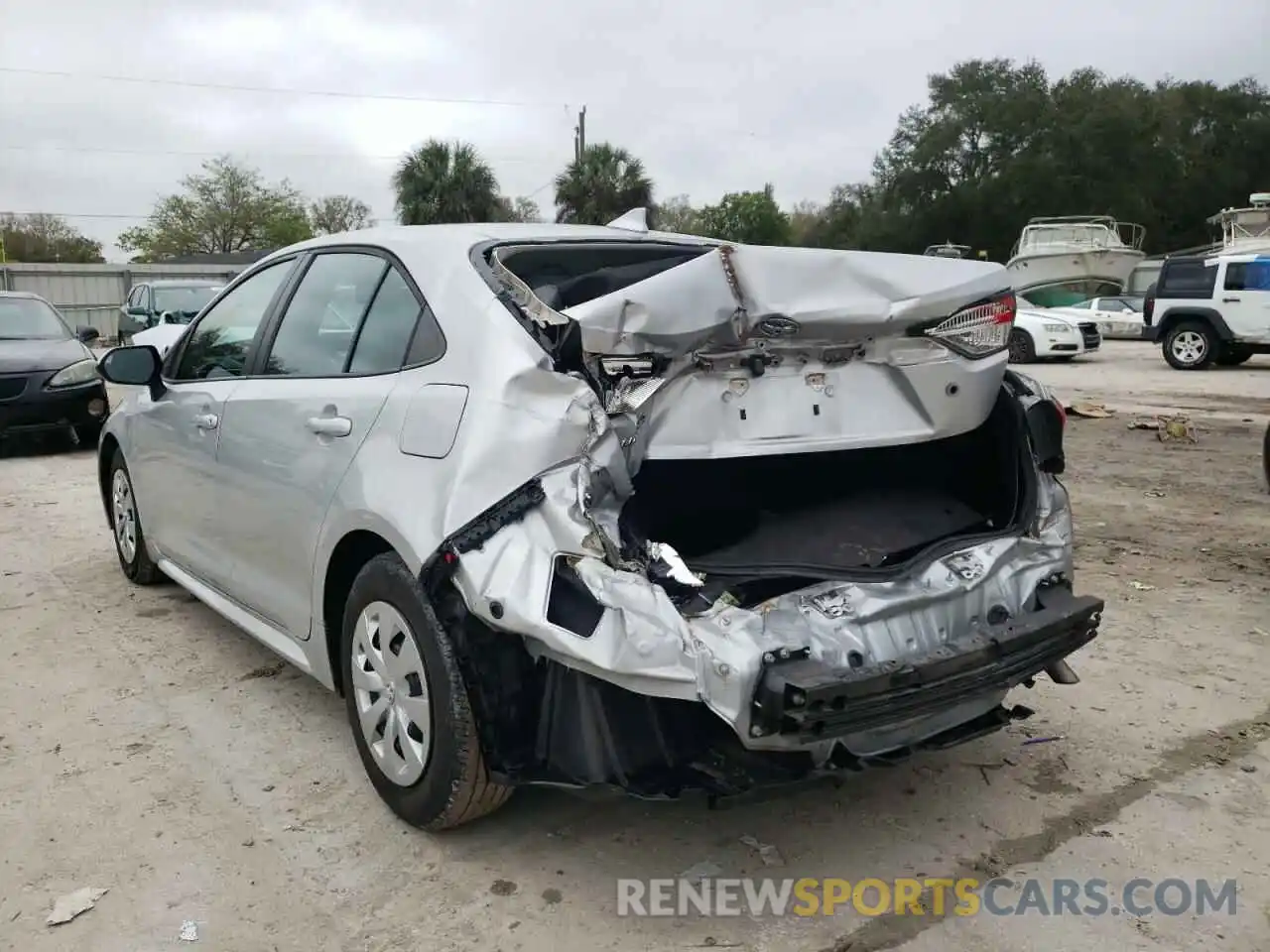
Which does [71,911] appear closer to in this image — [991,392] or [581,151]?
[991,392]

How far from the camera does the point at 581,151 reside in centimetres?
3928

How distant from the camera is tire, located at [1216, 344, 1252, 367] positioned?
18016 millimetres

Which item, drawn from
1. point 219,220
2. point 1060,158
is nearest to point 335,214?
point 219,220

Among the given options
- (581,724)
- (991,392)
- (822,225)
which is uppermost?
(822,225)

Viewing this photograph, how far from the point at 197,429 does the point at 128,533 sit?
1.49 metres

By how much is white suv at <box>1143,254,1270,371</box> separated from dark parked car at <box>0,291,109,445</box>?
55.0 ft

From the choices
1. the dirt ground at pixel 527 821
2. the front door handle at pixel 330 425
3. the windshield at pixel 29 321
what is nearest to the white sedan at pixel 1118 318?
the windshield at pixel 29 321

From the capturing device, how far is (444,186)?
37344mm

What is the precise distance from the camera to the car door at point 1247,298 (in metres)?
17.2

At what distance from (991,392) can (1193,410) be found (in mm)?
11006

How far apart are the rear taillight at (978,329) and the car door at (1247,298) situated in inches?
665

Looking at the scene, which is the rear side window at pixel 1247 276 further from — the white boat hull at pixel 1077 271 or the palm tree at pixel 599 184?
the palm tree at pixel 599 184

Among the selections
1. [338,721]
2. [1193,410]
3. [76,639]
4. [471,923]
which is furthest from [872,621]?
[1193,410]

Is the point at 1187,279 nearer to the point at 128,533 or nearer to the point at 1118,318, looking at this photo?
the point at 1118,318
